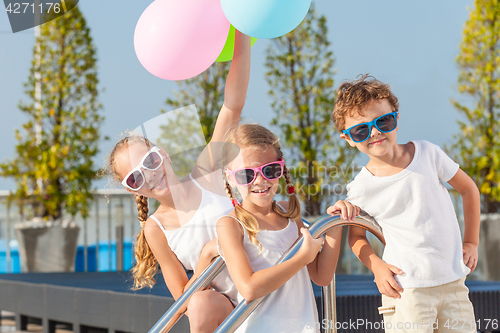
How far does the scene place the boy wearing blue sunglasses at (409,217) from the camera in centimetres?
156

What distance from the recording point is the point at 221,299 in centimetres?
157

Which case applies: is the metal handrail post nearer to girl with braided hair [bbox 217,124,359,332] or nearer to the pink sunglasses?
girl with braided hair [bbox 217,124,359,332]

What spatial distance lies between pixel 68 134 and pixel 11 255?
1.82 meters

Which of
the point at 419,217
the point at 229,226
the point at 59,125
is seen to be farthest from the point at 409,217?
the point at 59,125

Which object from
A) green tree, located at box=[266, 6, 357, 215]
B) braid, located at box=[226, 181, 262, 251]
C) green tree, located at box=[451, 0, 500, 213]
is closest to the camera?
braid, located at box=[226, 181, 262, 251]

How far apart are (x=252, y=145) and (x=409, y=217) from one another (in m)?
0.49

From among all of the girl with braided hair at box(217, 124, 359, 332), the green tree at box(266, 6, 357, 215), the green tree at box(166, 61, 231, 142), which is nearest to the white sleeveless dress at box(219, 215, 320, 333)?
the girl with braided hair at box(217, 124, 359, 332)

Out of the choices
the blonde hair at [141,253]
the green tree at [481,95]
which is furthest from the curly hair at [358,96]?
the green tree at [481,95]

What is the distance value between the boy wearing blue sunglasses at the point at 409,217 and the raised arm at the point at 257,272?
0.30 meters

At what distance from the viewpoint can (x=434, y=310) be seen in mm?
1561

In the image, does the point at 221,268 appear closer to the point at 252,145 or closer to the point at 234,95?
the point at 252,145

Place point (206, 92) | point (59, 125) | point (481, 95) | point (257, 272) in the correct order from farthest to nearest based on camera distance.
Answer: point (59, 125) → point (206, 92) → point (481, 95) → point (257, 272)

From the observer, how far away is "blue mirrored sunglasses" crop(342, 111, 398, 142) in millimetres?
1555

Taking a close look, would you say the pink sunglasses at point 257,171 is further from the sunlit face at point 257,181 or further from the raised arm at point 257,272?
the raised arm at point 257,272
